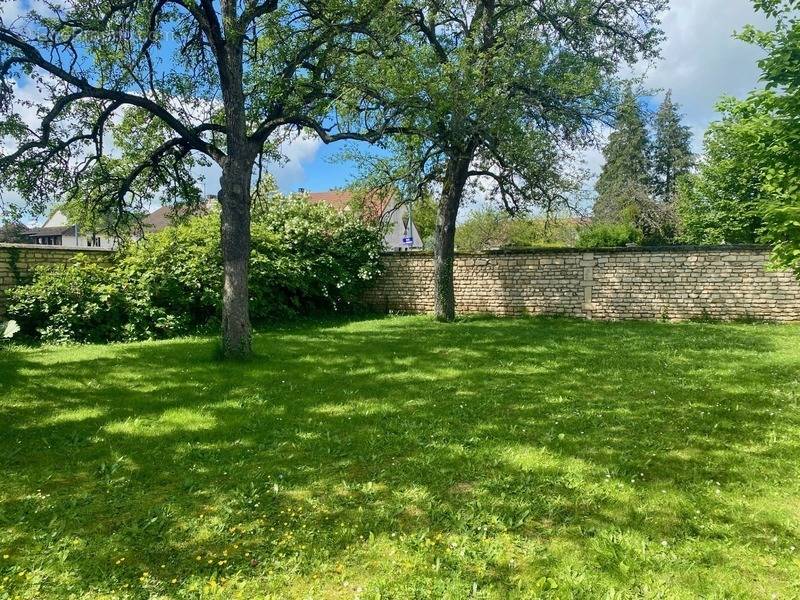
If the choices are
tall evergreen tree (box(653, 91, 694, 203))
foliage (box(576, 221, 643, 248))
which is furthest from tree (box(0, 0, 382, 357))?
tall evergreen tree (box(653, 91, 694, 203))

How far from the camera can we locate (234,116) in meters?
7.59

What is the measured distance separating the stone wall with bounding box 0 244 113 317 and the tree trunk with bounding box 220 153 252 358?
5.18 metres

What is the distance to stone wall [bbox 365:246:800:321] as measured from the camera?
1225 centimetres

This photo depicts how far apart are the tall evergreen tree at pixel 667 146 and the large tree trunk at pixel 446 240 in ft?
110

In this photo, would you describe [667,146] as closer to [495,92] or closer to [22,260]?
[495,92]

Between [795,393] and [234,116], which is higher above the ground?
[234,116]

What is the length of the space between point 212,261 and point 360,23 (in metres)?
5.97

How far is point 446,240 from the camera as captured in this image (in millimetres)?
13047

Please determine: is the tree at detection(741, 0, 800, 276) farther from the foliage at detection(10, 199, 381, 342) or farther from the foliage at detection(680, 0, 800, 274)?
the foliage at detection(10, 199, 381, 342)

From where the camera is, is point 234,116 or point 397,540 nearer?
point 397,540

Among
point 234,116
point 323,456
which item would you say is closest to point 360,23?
point 234,116

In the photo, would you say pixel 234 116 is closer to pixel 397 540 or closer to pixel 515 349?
pixel 515 349

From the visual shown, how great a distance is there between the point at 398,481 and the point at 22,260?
32.3 ft

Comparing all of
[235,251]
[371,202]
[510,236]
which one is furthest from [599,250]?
[510,236]
